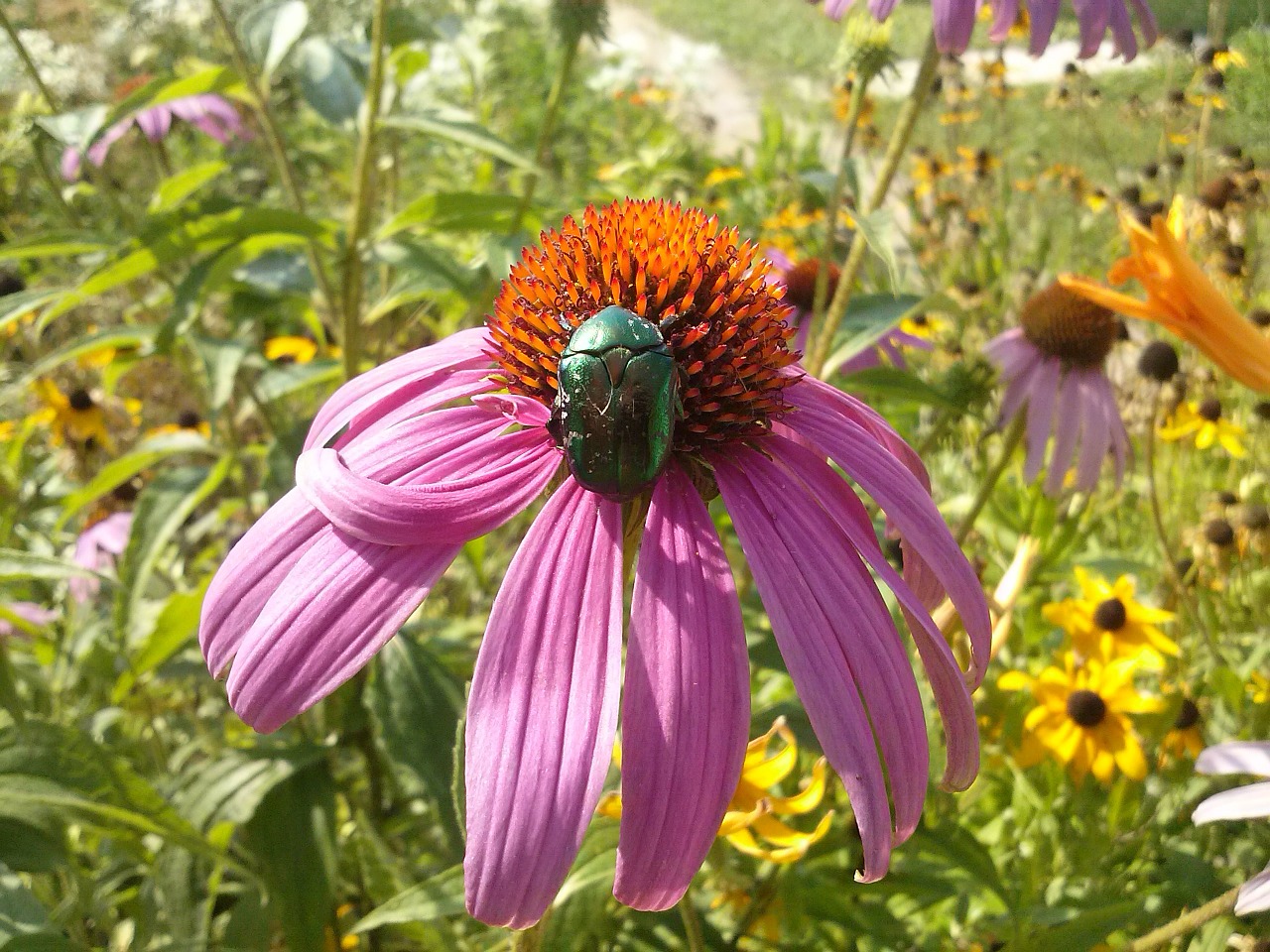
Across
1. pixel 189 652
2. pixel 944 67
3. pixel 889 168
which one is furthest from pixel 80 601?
pixel 944 67

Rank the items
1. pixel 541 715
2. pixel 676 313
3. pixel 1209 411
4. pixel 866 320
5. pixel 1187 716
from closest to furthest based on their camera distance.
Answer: pixel 541 715
pixel 676 313
pixel 866 320
pixel 1187 716
pixel 1209 411

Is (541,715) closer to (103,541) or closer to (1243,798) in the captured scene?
(1243,798)

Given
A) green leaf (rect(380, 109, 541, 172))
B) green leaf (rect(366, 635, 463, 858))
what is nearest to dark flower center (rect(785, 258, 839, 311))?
green leaf (rect(380, 109, 541, 172))

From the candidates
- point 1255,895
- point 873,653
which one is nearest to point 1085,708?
point 1255,895

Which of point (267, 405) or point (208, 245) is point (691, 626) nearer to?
point (208, 245)

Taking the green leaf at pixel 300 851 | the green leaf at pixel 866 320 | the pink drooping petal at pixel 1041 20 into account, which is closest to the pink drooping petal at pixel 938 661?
the green leaf at pixel 866 320

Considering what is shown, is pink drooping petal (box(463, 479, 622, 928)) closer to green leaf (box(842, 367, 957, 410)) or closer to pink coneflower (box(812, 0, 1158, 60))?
green leaf (box(842, 367, 957, 410))
